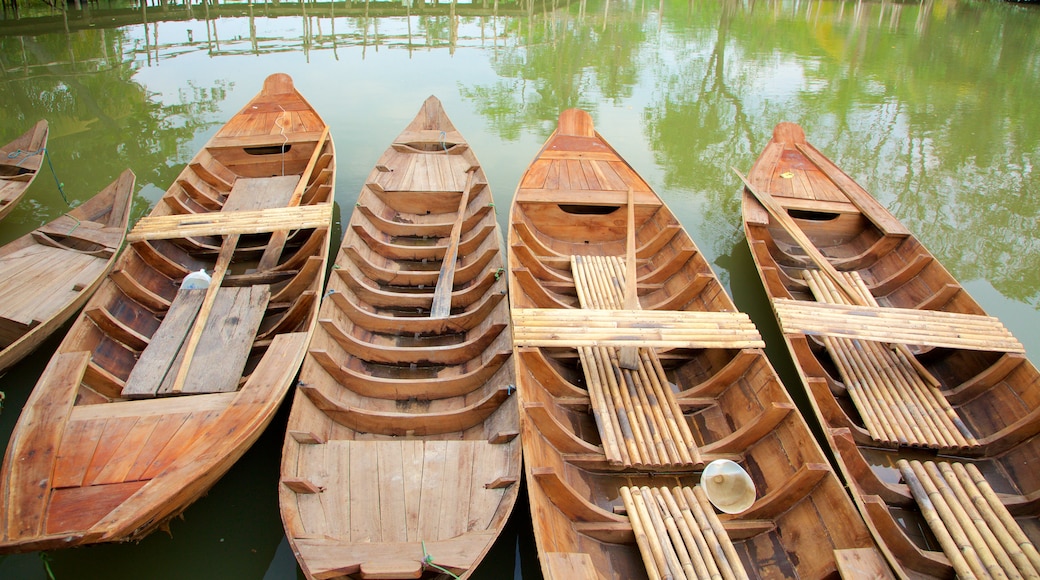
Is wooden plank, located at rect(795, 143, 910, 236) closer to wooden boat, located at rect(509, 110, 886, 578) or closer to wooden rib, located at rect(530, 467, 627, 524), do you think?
wooden boat, located at rect(509, 110, 886, 578)

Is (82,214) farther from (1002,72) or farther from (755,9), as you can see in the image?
(755,9)

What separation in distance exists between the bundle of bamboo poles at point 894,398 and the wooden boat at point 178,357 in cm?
457

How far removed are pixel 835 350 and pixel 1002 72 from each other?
1552 centimetres

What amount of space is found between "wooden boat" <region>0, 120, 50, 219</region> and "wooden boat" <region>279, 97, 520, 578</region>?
446 centimetres

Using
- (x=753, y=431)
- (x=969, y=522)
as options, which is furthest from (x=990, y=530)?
(x=753, y=431)

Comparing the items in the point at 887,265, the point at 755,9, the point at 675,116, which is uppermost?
the point at 755,9

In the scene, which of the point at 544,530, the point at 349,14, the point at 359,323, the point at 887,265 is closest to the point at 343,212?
the point at 359,323

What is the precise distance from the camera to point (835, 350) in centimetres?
552

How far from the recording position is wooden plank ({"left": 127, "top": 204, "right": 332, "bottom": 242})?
19.5 feet

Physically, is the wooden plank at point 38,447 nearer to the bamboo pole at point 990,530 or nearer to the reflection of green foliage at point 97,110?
the reflection of green foliage at point 97,110

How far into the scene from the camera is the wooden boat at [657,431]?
3645 mm

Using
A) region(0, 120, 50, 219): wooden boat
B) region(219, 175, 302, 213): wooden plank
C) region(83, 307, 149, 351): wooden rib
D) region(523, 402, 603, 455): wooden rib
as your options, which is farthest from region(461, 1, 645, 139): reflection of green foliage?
region(523, 402, 603, 455): wooden rib

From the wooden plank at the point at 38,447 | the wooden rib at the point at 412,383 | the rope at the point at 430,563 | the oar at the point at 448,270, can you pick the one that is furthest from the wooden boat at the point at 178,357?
the rope at the point at 430,563

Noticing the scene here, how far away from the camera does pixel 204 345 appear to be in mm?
5195
